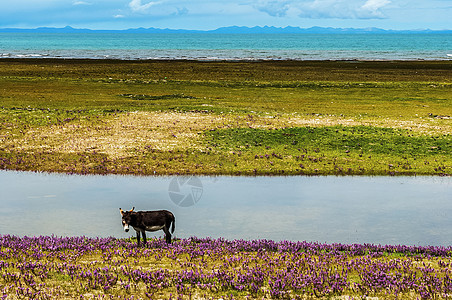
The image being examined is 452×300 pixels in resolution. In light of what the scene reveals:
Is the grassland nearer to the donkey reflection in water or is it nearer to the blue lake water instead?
the blue lake water

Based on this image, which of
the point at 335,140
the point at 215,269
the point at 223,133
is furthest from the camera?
the point at 223,133

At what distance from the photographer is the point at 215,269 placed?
14.8 meters

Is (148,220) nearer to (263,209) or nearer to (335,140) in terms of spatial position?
(263,209)

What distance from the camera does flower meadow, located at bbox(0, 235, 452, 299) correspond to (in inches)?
516

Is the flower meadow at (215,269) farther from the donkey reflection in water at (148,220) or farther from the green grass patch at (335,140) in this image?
the green grass patch at (335,140)

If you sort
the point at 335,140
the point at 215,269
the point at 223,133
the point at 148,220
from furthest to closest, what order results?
the point at 223,133 → the point at 335,140 → the point at 148,220 → the point at 215,269

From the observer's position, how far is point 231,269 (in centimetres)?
1484

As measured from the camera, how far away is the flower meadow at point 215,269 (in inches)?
516

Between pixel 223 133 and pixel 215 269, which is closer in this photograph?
pixel 215 269

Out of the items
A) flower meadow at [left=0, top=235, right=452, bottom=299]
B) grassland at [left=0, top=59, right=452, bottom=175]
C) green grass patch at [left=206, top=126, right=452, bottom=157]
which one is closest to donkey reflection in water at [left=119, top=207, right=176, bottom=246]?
flower meadow at [left=0, top=235, right=452, bottom=299]

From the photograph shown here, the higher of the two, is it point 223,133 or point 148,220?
point 148,220

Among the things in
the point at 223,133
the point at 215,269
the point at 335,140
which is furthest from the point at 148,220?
the point at 335,140

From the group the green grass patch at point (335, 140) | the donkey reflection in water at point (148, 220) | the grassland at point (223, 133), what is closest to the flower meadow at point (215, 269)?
the donkey reflection in water at point (148, 220)

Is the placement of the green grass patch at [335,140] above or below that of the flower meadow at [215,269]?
below
